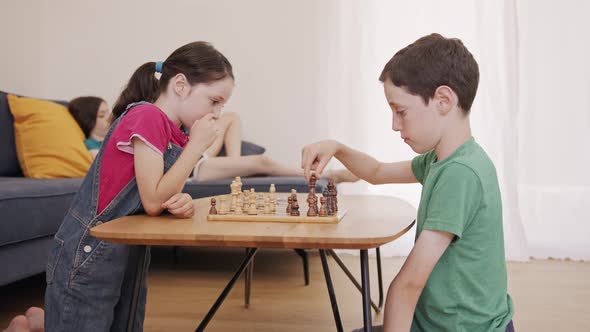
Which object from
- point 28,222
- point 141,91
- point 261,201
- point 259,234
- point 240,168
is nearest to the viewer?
point 259,234

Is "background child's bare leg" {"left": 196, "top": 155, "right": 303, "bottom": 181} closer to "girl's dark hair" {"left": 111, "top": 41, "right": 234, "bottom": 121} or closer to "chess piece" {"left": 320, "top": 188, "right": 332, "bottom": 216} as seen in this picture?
"girl's dark hair" {"left": 111, "top": 41, "right": 234, "bottom": 121}

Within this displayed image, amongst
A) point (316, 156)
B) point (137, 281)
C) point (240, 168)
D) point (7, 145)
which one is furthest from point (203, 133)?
point (7, 145)

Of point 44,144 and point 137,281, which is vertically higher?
point 44,144

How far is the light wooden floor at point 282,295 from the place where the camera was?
194 cm

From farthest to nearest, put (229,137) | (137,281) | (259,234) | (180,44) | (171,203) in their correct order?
(180,44)
(229,137)
(171,203)
(137,281)
(259,234)

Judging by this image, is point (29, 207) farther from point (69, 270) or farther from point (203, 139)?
point (203, 139)

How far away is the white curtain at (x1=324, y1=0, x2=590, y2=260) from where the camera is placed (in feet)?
10.4

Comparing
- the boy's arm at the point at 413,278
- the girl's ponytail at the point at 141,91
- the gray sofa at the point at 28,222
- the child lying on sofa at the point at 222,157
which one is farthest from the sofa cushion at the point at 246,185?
the boy's arm at the point at 413,278

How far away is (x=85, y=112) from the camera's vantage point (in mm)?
3143

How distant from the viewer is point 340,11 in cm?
340

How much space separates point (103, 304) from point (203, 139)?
0.48 metres

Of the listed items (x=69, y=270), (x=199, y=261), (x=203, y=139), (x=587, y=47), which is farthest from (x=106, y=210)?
(x=587, y=47)

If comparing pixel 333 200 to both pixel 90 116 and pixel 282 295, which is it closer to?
pixel 282 295

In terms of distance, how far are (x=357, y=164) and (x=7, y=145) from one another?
2.18 metres
